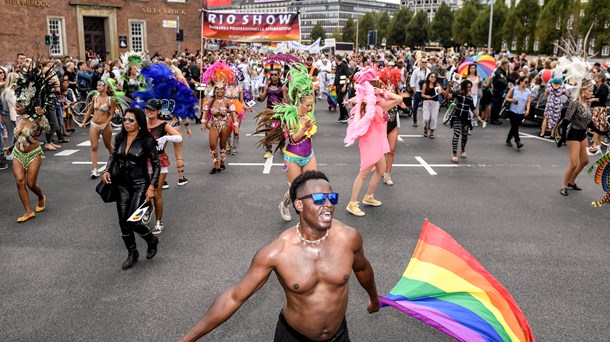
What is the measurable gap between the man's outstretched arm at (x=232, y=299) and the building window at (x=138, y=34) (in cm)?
3663

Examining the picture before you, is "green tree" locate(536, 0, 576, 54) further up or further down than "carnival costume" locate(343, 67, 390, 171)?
further up

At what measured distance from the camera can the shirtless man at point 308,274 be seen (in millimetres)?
2916

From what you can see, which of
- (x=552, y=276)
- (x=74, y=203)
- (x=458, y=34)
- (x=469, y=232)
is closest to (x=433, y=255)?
(x=552, y=276)

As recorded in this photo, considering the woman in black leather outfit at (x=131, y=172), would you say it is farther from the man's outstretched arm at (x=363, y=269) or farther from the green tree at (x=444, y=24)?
the green tree at (x=444, y=24)

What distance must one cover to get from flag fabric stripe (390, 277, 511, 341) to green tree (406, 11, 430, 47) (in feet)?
288

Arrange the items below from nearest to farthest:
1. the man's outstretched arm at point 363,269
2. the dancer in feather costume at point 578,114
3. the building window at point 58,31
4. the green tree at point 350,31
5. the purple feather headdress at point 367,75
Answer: the man's outstretched arm at point 363,269 < the purple feather headdress at point 367,75 < the dancer in feather costume at point 578,114 < the building window at point 58,31 < the green tree at point 350,31

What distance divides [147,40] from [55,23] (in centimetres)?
649

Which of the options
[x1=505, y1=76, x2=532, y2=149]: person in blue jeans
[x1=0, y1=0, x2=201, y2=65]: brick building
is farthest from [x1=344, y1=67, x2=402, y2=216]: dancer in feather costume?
[x1=0, y1=0, x2=201, y2=65]: brick building

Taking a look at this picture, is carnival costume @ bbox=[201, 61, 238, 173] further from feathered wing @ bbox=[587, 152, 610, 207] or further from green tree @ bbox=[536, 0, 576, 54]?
green tree @ bbox=[536, 0, 576, 54]

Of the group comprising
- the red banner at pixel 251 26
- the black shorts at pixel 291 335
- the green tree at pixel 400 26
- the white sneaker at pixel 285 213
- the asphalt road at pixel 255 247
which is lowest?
the asphalt road at pixel 255 247

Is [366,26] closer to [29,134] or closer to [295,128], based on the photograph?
[295,128]

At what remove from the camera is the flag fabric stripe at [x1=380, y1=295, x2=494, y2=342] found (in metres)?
3.57

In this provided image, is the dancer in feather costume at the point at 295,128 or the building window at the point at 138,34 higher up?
the building window at the point at 138,34

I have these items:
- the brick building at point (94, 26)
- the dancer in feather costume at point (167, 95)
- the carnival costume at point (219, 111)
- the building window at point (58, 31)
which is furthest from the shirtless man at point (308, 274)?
the building window at point (58, 31)
